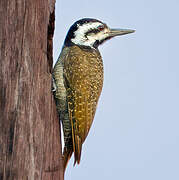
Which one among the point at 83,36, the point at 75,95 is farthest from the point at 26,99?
the point at 83,36

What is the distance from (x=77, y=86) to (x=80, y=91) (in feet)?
0.22

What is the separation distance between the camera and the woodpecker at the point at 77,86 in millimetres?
3945

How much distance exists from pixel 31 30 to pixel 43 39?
19 cm

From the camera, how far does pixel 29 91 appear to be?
123 inches

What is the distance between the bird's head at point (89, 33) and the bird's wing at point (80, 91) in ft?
0.85

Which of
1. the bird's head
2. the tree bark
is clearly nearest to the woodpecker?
the bird's head

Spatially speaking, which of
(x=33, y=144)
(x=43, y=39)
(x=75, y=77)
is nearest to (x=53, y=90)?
(x=75, y=77)

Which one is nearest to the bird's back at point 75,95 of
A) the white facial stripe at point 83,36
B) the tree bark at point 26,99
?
the white facial stripe at point 83,36

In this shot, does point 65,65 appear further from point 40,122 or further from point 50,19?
point 40,122

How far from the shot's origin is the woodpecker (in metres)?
3.95

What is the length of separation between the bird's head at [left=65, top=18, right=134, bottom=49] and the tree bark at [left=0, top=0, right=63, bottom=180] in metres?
1.01

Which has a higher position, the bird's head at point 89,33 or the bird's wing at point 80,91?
the bird's head at point 89,33

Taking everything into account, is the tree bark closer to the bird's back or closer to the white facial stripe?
the bird's back

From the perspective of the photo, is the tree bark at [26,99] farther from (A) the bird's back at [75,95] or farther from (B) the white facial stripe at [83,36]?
(B) the white facial stripe at [83,36]
